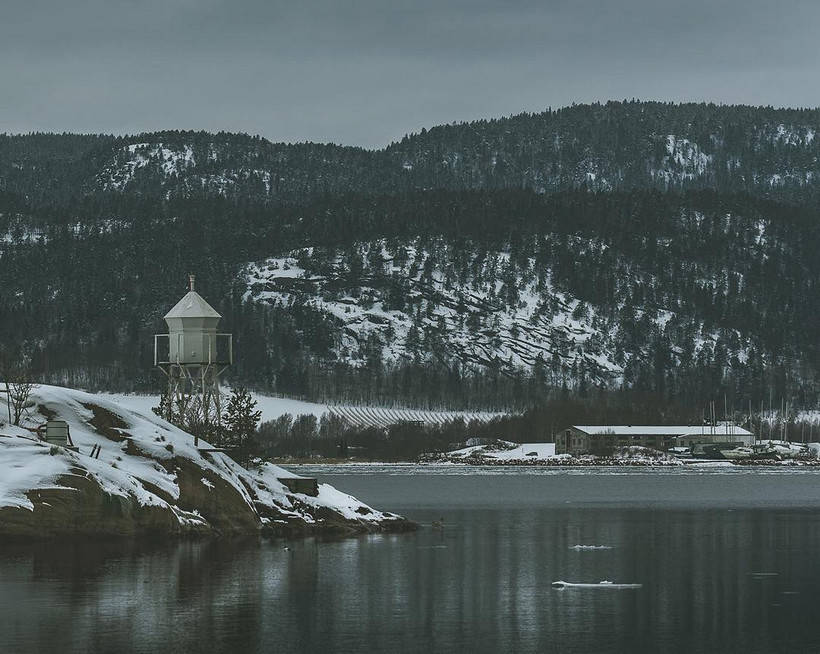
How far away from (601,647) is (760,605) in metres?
11.8

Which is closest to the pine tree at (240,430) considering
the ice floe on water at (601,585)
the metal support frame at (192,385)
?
the metal support frame at (192,385)

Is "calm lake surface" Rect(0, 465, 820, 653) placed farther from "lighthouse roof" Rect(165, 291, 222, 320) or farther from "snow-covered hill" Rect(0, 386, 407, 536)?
"lighthouse roof" Rect(165, 291, 222, 320)

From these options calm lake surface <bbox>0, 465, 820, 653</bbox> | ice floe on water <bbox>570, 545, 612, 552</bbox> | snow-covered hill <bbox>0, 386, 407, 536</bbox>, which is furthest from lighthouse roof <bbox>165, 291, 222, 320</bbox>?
ice floe on water <bbox>570, 545, 612, 552</bbox>

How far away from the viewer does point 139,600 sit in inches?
2205

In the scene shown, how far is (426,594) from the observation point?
60.7 metres

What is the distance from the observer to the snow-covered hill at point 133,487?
72938 mm

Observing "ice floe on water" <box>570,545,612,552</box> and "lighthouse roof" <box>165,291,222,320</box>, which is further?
"lighthouse roof" <box>165,291,222,320</box>

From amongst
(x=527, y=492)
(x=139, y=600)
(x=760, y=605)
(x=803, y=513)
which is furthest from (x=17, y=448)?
(x=527, y=492)

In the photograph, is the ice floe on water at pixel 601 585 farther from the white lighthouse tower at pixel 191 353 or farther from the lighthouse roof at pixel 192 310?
the lighthouse roof at pixel 192 310

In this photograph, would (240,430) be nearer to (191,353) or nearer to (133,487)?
(191,353)

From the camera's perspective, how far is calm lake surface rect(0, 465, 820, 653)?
4953 cm

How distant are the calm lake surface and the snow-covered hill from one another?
2.19 metres

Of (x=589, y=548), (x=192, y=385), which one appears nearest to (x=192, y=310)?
(x=192, y=385)

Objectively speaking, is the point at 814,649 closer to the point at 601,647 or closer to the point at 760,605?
the point at 601,647
